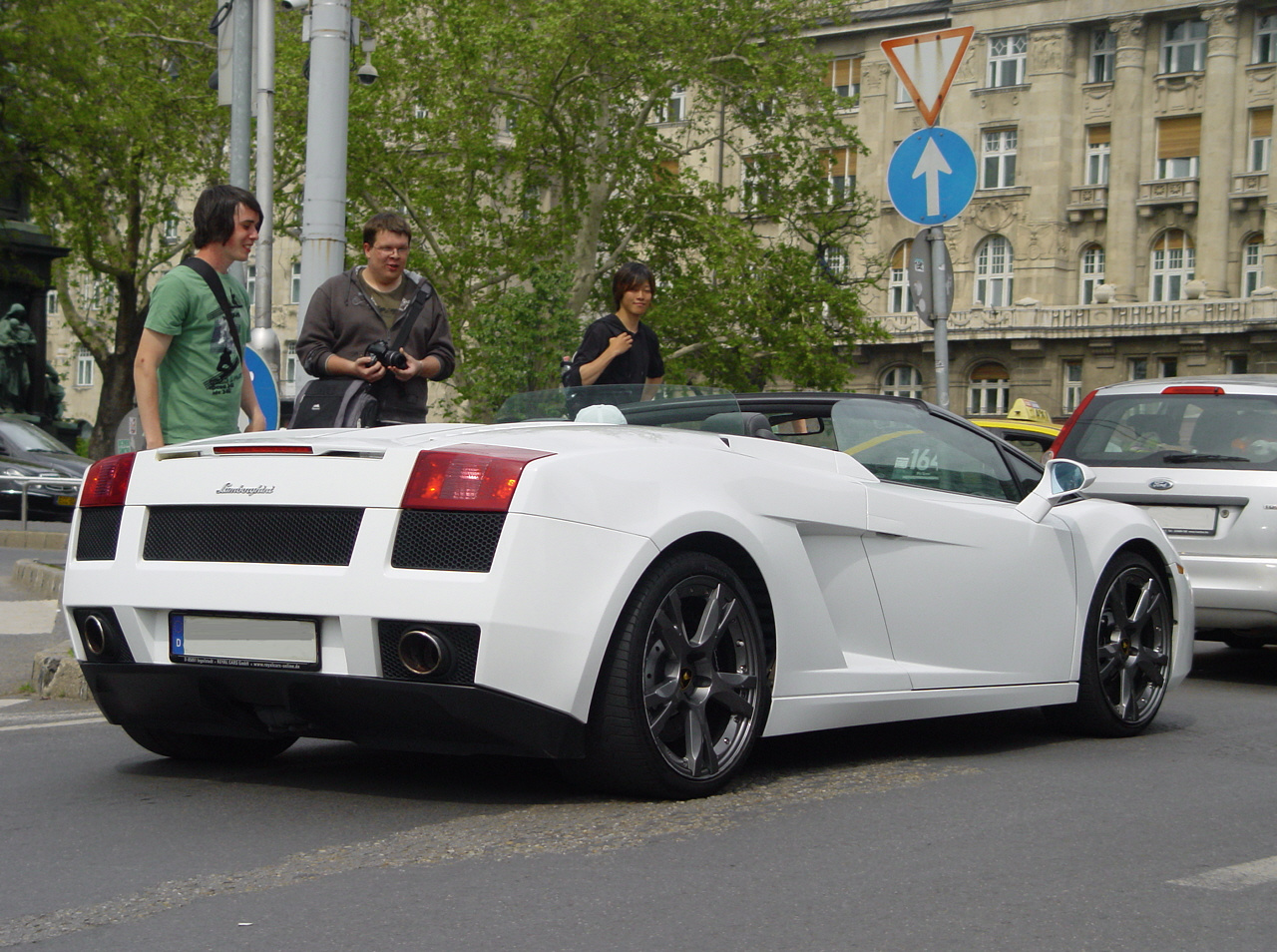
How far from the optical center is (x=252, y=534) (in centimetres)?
474

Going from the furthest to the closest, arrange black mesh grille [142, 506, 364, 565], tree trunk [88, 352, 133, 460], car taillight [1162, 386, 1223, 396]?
tree trunk [88, 352, 133, 460] < car taillight [1162, 386, 1223, 396] < black mesh grille [142, 506, 364, 565]

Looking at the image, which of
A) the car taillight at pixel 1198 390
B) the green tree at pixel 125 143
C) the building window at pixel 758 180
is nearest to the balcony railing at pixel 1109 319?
the building window at pixel 758 180

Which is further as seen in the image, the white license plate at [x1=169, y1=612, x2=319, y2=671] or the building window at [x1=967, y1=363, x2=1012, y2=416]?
the building window at [x1=967, y1=363, x2=1012, y2=416]

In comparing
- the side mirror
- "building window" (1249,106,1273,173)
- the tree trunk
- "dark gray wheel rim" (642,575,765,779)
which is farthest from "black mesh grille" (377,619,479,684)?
"building window" (1249,106,1273,173)

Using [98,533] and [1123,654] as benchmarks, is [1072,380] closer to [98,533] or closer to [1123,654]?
[1123,654]

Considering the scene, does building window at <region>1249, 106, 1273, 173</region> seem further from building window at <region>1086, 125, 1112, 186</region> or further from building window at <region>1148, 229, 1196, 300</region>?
building window at <region>1086, 125, 1112, 186</region>

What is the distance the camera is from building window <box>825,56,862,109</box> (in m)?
63.1

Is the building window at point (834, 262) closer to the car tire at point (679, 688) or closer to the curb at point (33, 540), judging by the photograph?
the curb at point (33, 540)

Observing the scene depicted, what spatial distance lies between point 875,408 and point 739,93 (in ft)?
115

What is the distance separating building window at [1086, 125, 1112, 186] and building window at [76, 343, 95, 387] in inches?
1809

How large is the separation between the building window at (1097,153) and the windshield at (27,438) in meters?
39.6

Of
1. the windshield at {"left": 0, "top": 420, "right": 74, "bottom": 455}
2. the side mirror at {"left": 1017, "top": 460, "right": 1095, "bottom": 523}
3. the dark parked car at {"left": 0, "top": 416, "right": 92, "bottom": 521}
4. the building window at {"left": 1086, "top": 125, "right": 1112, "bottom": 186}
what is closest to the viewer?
the side mirror at {"left": 1017, "top": 460, "right": 1095, "bottom": 523}

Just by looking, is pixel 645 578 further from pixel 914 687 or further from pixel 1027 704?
pixel 1027 704

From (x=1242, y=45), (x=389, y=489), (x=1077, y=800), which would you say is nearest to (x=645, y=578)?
(x=389, y=489)
